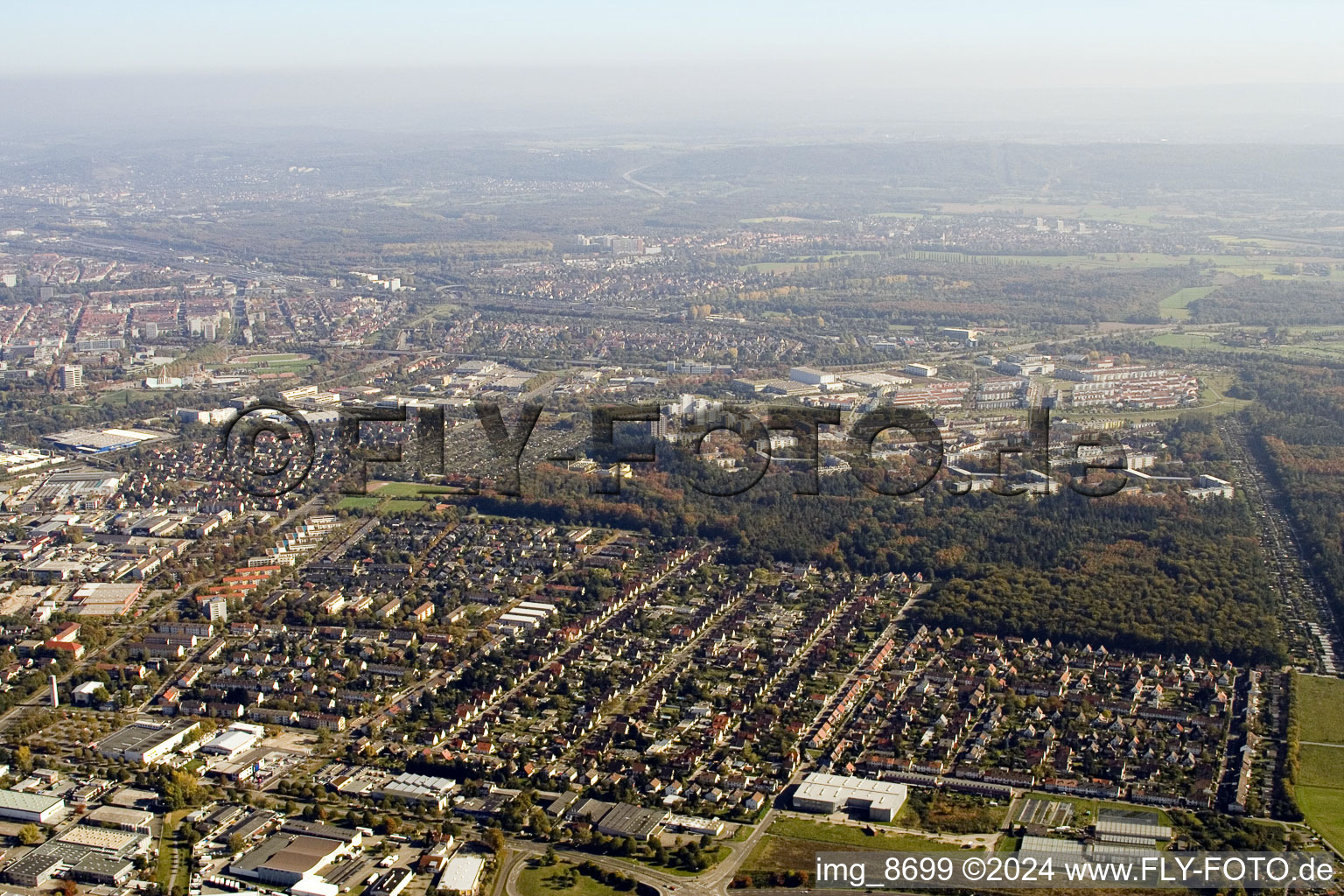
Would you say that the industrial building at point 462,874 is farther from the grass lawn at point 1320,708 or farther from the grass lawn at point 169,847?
the grass lawn at point 1320,708

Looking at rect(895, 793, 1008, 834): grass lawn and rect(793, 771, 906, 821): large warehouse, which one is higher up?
rect(793, 771, 906, 821): large warehouse

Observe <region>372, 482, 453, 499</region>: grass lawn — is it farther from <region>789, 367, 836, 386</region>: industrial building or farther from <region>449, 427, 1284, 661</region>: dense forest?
<region>789, 367, 836, 386</region>: industrial building

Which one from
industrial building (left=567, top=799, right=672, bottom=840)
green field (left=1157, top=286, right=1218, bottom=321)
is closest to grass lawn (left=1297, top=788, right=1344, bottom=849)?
industrial building (left=567, top=799, right=672, bottom=840)

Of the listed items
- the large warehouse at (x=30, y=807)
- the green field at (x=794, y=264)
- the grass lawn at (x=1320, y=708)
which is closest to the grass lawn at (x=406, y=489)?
the large warehouse at (x=30, y=807)

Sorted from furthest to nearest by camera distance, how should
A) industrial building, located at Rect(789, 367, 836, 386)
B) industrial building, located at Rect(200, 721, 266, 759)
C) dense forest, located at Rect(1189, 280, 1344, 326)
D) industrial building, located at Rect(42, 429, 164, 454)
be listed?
dense forest, located at Rect(1189, 280, 1344, 326), industrial building, located at Rect(789, 367, 836, 386), industrial building, located at Rect(42, 429, 164, 454), industrial building, located at Rect(200, 721, 266, 759)

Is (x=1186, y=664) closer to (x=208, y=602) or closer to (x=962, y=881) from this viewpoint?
(x=962, y=881)

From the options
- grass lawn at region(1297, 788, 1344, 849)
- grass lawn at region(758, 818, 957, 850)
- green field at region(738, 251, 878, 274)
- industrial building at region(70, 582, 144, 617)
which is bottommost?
industrial building at region(70, 582, 144, 617)
